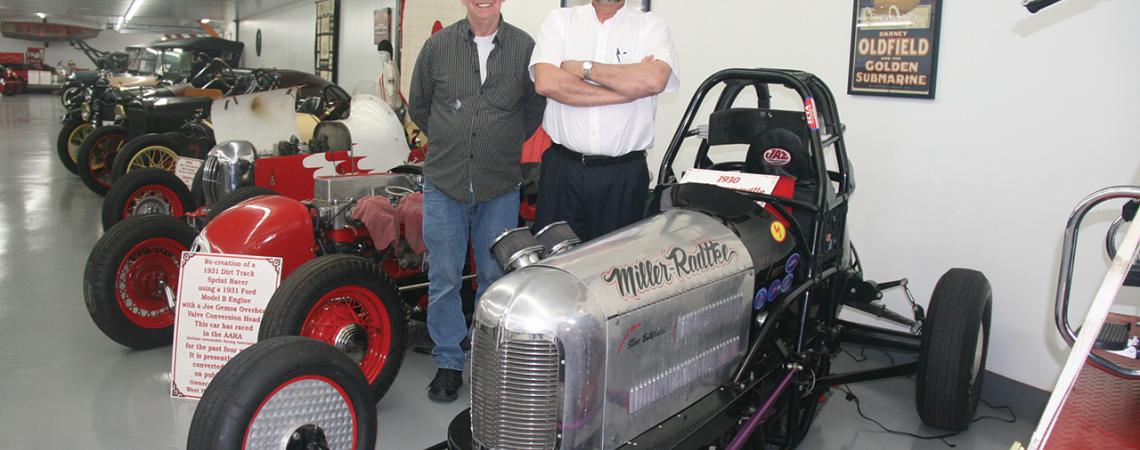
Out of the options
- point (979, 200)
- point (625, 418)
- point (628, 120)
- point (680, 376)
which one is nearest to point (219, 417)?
point (625, 418)

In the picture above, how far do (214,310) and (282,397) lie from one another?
130cm

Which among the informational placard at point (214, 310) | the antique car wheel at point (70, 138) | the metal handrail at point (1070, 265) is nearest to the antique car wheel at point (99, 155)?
the antique car wheel at point (70, 138)

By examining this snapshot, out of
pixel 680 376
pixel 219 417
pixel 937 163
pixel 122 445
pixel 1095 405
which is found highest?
pixel 937 163

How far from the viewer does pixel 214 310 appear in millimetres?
3389

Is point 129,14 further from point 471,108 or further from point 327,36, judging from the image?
point 471,108

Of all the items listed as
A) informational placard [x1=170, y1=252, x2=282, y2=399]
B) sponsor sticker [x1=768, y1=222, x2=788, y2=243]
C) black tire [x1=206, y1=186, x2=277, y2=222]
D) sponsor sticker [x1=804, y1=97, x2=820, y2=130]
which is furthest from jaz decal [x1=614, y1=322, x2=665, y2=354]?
black tire [x1=206, y1=186, x2=277, y2=222]

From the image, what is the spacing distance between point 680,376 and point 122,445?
2.25 metres

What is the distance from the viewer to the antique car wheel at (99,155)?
27.5ft

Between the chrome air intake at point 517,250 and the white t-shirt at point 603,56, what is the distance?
1093 mm

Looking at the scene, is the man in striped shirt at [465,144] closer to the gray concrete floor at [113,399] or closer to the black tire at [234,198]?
the gray concrete floor at [113,399]

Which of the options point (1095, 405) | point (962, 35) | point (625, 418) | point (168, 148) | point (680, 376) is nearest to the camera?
point (1095, 405)

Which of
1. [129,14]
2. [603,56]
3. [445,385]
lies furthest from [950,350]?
[129,14]

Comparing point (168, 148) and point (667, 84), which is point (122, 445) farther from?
point (168, 148)

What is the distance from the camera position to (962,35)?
12.5 ft
